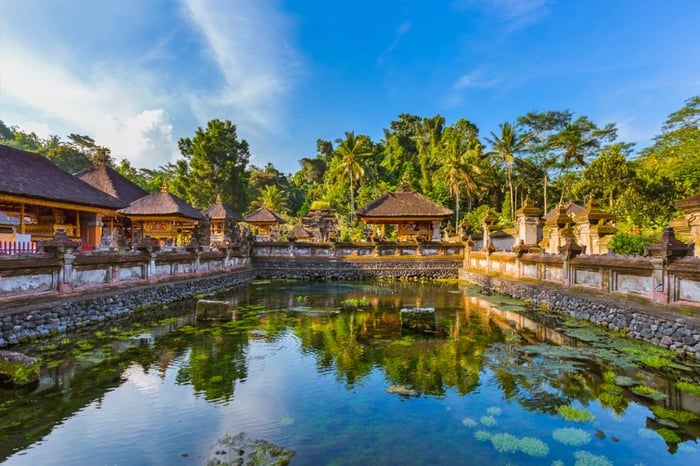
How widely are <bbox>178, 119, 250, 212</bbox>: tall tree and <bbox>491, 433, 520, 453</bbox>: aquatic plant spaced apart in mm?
56056

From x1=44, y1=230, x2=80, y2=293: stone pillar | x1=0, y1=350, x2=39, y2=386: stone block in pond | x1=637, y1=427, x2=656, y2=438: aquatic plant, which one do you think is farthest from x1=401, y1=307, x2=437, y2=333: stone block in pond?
x1=44, y1=230, x2=80, y2=293: stone pillar

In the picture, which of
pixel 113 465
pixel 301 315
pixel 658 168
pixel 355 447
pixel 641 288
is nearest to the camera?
pixel 113 465

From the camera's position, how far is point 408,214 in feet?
101

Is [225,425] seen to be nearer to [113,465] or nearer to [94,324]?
[113,465]

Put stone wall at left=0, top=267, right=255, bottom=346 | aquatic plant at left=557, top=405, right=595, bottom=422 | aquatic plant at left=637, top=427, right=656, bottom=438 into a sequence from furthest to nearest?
stone wall at left=0, top=267, right=255, bottom=346
aquatic plant at left=557, top=405, right=595, bottom=422
aquatic plant at left=637, top=427, right=656, bottom=438

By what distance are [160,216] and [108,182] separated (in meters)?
5.21

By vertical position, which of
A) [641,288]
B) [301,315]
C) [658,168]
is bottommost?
[301,315]

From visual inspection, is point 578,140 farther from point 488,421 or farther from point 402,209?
point 488,421

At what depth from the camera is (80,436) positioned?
5.21 meters

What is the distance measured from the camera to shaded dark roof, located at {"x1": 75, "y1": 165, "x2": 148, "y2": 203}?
86.6ft

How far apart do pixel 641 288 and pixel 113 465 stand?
452 inches

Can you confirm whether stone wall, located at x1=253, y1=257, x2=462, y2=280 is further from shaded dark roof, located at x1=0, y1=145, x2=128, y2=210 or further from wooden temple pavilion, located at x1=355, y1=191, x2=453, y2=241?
shaded dark roof, located at x1=0, y1=145, x2=128, y2=210

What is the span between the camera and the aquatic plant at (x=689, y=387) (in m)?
6.28

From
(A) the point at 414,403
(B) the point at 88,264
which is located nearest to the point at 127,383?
(A) the point at 414,403
